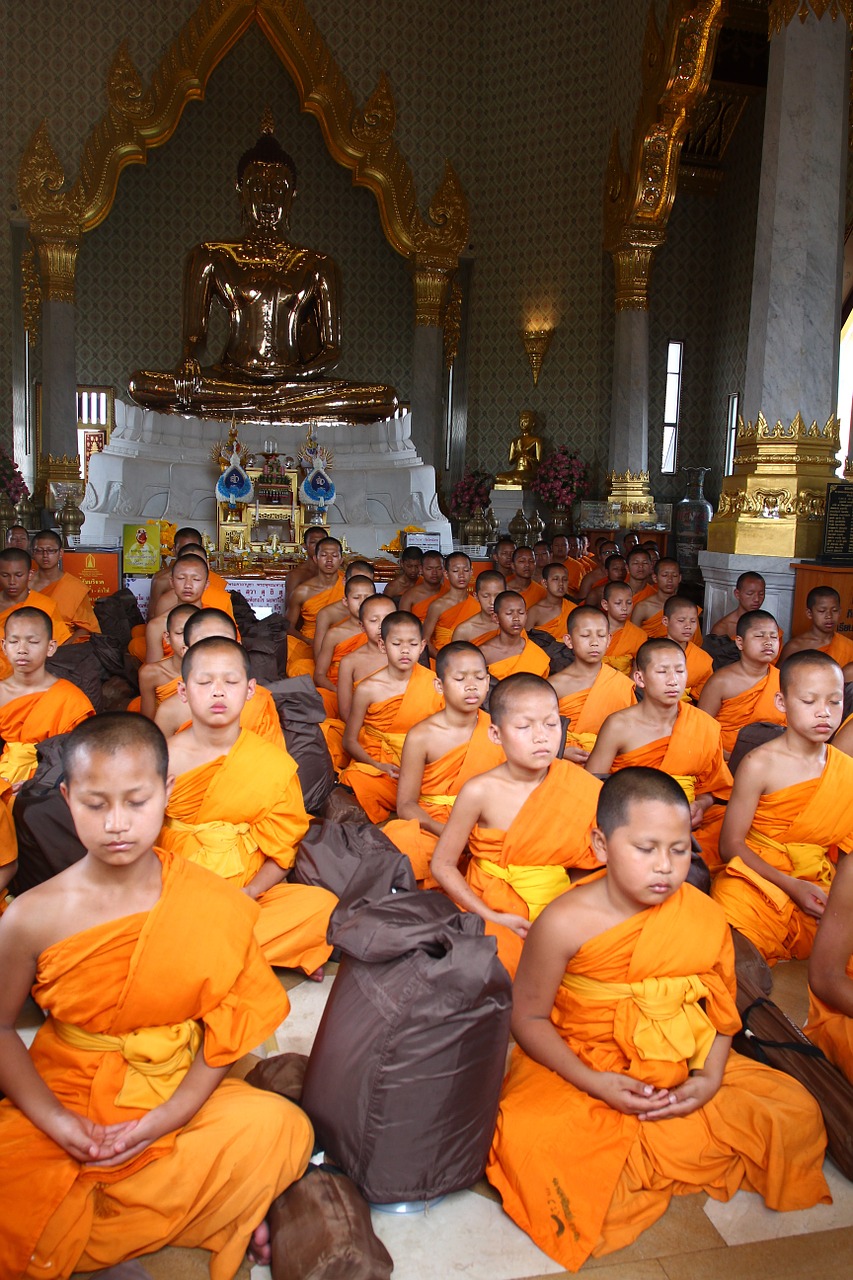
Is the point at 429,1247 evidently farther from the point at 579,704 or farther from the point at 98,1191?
the point at 579,704

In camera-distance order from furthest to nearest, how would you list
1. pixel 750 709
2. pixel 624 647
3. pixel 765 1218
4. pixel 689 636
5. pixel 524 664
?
pixel 624 647 < pixel 689 636 < pixel 524 664 < pixel 750 709 < pixel 765 1218

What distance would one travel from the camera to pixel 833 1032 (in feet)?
8.71

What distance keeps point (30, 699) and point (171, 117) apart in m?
11.8

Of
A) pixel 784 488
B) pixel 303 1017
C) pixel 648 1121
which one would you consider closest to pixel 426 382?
pixel 784 488

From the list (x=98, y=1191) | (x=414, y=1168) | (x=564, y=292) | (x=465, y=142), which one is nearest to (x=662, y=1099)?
(x=414, y=1168)

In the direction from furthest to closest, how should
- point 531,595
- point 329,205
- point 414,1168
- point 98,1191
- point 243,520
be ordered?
point 329,205
point 243,520
point 531,595
point 414,1168
point 98,1191

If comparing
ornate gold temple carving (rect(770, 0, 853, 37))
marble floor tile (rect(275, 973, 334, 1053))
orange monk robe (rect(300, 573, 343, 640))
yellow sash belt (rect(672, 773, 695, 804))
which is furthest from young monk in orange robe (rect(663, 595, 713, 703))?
ornate gold temple carving (rect(770, 0, 853, 37))

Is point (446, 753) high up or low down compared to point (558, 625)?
down

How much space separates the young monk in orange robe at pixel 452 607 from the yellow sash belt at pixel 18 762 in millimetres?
3449

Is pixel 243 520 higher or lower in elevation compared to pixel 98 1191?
higher

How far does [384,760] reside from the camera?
4902 mm

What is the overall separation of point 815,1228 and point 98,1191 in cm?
148

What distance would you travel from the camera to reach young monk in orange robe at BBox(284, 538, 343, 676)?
7.38 metres

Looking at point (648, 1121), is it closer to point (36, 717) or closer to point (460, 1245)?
point (460, 1245)
